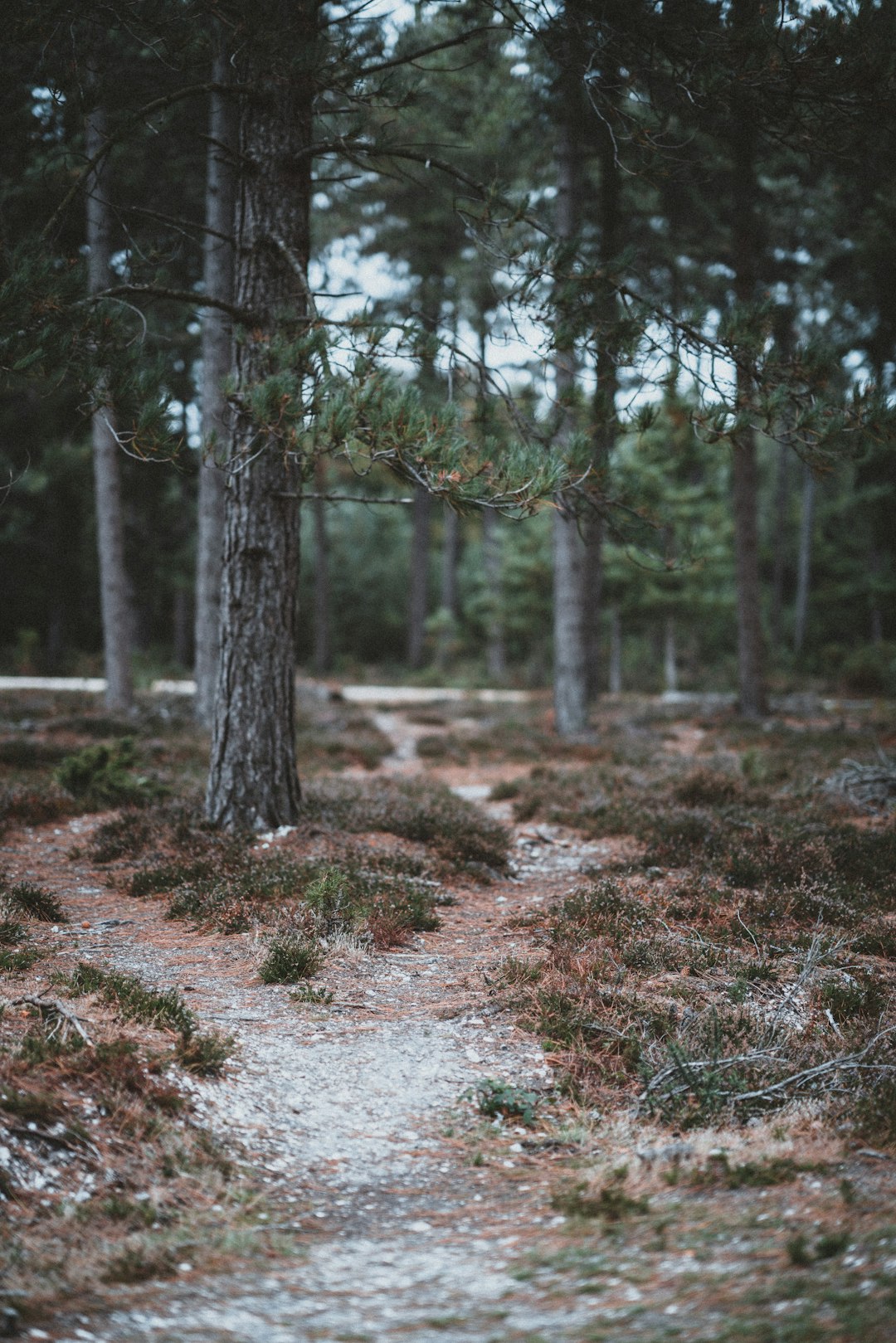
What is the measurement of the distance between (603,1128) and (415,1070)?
97cm

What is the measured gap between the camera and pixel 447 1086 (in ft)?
14.4

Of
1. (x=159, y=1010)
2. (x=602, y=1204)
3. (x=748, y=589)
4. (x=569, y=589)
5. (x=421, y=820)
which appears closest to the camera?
(x=602, y=1204)

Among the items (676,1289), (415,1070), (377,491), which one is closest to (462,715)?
(415,1070)

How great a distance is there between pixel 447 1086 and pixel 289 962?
1.44 m

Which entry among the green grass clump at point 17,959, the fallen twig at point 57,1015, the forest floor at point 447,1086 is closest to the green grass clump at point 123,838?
the forest floor at point 447,1086

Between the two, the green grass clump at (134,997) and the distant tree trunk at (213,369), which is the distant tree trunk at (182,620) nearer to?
the distant tree trunk at (213,369)

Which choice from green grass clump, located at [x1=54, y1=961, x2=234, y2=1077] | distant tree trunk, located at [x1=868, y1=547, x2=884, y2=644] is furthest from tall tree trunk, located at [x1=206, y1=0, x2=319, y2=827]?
distant tree trunk, located at [x1=868, y1=547, x2=884, y2=644]

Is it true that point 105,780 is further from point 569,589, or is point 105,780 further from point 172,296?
point 569,589

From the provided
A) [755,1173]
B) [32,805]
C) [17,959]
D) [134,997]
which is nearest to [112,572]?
[32,805]

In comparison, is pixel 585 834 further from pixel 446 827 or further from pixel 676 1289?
pixel 676 1289

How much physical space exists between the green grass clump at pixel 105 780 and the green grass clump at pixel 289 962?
4.05 meters

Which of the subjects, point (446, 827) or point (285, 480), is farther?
point (446, 827)

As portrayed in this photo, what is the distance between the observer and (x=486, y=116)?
14.0 metres

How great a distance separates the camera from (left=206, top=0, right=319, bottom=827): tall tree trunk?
768 centimetres
